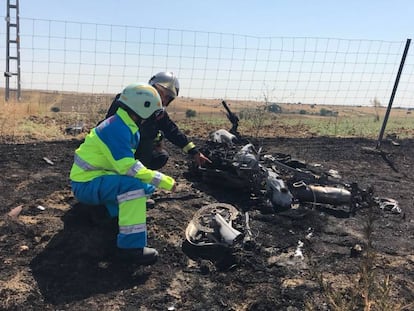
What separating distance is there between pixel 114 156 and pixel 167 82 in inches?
75.5

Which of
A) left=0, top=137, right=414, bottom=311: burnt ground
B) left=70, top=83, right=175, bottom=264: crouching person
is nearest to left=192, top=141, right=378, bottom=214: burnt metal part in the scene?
left=0, top=137, right=414, bottom=311: burnt ground

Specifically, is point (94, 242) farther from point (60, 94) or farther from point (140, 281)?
point (60, 94)

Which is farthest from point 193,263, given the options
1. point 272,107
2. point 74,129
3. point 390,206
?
point 272,107

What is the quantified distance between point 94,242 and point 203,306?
4.64 feet

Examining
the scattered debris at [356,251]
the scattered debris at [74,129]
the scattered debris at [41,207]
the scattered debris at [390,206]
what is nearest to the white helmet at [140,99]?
the scattered debris at [41,207]

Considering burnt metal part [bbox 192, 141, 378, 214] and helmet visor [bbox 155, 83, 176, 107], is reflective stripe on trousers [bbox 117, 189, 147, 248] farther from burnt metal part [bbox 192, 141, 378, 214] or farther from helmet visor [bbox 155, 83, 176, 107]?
burnt metal part [bbox 192, 141, 378, 214]

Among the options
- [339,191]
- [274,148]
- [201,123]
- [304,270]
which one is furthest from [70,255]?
[201,123]

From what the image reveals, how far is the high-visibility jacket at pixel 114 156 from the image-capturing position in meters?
3.73

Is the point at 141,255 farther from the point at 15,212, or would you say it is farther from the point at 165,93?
the point at 165,93

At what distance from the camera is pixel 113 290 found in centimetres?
341

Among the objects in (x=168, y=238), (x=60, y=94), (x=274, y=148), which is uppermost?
(x=168, y=238)

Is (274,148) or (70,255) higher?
(70,255)

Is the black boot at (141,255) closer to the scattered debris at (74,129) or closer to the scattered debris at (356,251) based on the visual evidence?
the scattered debris at (356,251)

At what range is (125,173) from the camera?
12.3 ft
